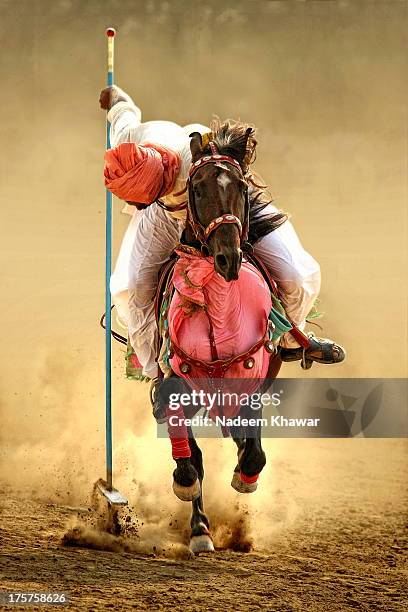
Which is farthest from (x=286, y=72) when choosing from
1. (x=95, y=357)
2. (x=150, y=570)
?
(x=150, y=570)

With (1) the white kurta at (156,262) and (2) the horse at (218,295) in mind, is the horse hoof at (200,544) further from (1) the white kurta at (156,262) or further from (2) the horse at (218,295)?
(1) the white kurta at (156,262)

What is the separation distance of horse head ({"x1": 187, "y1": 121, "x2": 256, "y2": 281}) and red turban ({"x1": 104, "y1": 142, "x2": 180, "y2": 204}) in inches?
6.5

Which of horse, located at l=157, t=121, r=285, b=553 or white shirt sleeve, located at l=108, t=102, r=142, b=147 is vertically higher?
white shirt sleeve, located at l=108, t=102, r=142, b=147

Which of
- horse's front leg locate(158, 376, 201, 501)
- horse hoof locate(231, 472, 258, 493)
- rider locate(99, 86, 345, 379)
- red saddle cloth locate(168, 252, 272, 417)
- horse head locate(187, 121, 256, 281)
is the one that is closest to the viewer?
horse head locate(187, 121, 256, 281)

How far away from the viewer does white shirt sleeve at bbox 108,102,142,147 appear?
433 cm

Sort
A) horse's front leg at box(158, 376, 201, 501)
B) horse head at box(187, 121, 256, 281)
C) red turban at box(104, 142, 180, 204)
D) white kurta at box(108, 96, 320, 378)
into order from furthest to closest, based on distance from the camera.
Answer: white kurta at box(108, 96, 320, 378) < horse's front leg at box(158, 376, 201, 501) < red turban at box(104, 142, 180, 204) < horse head at box(187, 121, 256, 281)

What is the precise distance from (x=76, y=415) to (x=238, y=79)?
3.63 m

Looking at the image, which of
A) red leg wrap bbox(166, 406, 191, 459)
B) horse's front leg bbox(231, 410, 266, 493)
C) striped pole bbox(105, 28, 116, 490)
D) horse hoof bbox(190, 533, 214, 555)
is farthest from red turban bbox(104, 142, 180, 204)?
horse hoof bbox(190, 533, 214, 555)

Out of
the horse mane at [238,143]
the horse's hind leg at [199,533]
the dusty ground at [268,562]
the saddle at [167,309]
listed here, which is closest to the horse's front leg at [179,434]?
the saddle at [167,309]

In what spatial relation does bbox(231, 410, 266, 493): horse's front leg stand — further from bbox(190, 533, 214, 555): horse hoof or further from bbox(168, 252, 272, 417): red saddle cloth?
bbox(190, 533, 214, 555): horse hoof

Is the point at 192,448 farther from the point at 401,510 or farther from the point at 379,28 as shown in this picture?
the point at 379,28

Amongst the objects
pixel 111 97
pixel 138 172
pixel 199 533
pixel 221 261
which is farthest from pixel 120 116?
pixel 199 533

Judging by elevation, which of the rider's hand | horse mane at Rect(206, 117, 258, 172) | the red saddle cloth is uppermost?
the rider's hand

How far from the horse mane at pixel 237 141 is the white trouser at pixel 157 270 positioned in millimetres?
634
